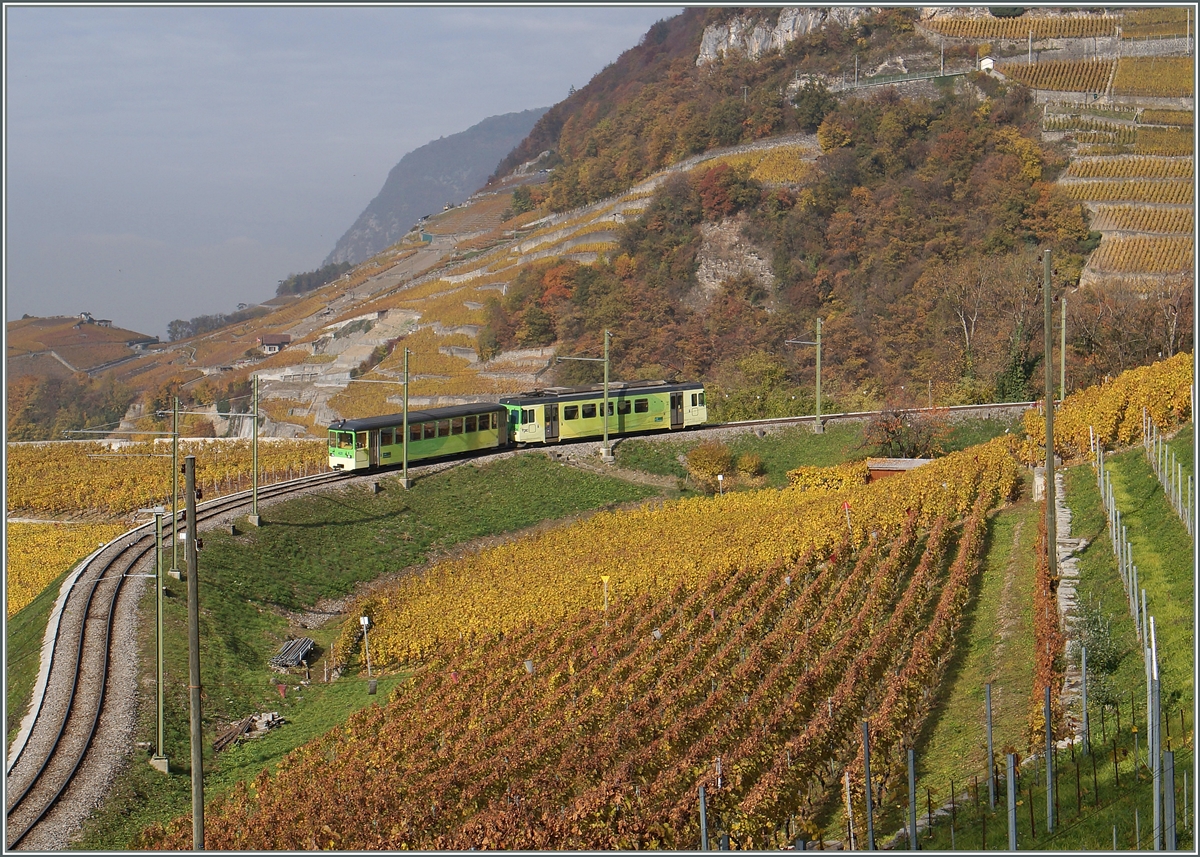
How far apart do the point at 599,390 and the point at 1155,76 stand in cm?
5451

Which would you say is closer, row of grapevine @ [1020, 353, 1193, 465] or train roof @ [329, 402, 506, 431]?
row of grapevine @ [1020, 353, 1193, 465]

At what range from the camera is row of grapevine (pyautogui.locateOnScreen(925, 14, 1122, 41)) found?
290 ft

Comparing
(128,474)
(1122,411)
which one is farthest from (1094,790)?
(128,474)

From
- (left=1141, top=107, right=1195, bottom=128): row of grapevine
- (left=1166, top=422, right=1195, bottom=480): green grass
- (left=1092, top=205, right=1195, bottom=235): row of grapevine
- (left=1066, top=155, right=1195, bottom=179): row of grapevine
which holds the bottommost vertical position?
(left=1166, top=422, right=1195, bottom=480): green grass

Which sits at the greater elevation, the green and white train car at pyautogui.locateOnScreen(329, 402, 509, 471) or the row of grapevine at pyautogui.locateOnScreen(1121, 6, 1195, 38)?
the row of grapevine at pyautogui.locateOnScreen(1121, 6, 1195, 38)

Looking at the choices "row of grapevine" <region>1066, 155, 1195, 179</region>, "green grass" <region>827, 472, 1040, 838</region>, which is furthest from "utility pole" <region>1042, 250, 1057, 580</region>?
"row of grapevine" <region>1066, 155, 1195, 179</region>

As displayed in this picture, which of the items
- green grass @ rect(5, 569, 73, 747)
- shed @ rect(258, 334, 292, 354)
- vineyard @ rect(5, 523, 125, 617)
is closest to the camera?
green grass @ rect(5, 569, 73, 747)

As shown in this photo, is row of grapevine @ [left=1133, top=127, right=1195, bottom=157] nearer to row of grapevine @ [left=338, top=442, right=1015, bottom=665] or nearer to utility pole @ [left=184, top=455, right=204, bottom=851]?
row of grapevine @ [left=338, top=442, right=1015, bottom=665]

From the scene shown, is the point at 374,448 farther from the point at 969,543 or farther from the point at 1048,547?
the point at 1048,547

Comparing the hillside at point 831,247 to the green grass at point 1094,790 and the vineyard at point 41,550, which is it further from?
the green grass at point 1094,790

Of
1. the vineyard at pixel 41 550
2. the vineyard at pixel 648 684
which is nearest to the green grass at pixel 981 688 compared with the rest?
the vineyard at pixel 648 684

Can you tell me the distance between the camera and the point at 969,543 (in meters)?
26.0

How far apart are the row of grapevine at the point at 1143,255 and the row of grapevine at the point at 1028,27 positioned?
3111cm

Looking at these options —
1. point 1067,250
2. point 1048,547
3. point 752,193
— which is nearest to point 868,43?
point 752,193
